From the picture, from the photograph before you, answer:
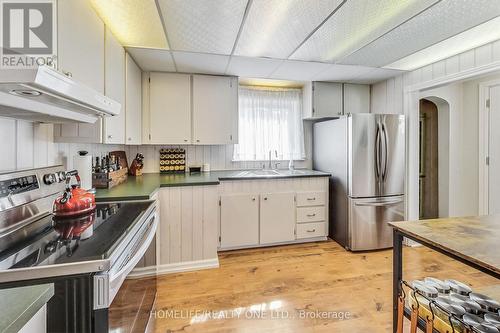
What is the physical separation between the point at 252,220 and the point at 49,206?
74.7 inches

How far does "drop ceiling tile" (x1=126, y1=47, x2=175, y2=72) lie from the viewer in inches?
89.6

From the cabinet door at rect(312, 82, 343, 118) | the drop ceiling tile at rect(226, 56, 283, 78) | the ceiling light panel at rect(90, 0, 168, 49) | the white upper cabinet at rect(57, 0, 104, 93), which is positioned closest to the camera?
the white upper cabinet at rect(57, 0, 104, 93)

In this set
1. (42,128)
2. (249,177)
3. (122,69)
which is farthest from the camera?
(249,177)

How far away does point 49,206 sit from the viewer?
1362mm

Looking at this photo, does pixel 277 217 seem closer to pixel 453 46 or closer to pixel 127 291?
pixel 127 291

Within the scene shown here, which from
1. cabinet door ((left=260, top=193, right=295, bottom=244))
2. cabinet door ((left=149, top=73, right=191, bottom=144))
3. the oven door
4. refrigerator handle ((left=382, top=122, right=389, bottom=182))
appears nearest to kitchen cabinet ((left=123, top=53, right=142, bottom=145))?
cabinet door ((left=149, top=73, right=191, bottom=144))

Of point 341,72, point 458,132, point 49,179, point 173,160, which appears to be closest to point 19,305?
point 49,179

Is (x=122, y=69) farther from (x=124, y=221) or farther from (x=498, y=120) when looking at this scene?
(x=498, y=120)

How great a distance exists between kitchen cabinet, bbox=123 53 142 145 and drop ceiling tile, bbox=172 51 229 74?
439mm

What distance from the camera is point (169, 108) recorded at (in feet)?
9.32

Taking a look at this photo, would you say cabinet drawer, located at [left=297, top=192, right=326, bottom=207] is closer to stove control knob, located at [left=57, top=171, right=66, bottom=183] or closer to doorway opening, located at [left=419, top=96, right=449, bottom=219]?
doorway opening, located at [left=419, top=96, right=449, bottom=219]

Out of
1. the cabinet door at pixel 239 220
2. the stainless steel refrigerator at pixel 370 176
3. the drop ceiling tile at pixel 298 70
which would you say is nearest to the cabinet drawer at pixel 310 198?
the stainless steel refrigerator at pixel 370 176

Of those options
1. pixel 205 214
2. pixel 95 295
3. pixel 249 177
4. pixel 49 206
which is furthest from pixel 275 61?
pixel 95 295

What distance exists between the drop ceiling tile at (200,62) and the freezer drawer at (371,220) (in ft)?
7.11
